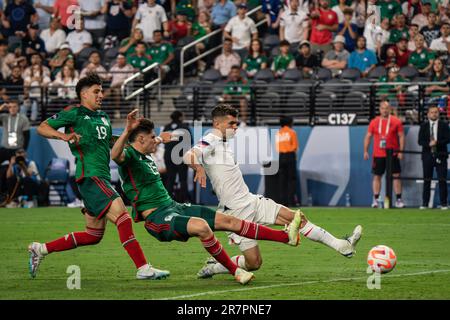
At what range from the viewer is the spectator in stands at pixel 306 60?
25.1 metres

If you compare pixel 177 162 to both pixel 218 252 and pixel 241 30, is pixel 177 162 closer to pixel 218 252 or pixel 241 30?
pixel 241 30

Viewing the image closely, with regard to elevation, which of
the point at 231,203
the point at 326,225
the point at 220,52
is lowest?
the point at 326,225

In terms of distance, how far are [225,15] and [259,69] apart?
2.61m

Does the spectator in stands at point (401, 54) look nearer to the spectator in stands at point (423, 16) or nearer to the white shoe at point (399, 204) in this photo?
the spectator in stands at point (423, 16)

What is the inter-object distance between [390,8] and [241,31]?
3.82 metres

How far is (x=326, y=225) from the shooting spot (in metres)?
18.4

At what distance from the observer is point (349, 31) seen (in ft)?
84.6

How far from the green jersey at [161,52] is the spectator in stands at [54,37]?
3.16 m

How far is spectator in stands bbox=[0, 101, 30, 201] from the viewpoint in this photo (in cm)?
2458

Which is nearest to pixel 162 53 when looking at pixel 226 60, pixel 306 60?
pixel 226 60

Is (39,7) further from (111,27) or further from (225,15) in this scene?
(225,15)

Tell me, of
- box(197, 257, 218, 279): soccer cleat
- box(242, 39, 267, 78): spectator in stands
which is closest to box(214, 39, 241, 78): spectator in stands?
box(242, 39, 267, 78): spectator in stands

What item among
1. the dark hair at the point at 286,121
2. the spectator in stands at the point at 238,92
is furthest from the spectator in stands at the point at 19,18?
the dark hair at the point at 286,121
